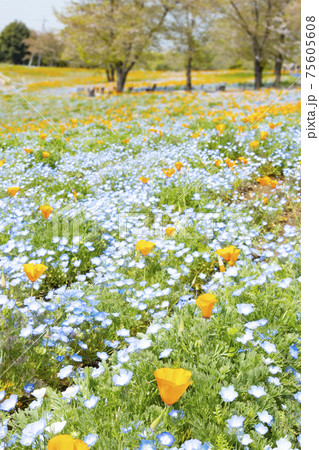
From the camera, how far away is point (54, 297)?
258 cm

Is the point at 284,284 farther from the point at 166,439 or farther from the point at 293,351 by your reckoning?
the point at 166,439

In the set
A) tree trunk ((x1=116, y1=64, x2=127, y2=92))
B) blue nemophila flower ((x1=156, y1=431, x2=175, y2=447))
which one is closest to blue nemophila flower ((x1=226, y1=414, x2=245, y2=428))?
blue nemophila flower ((x1=156, y1=431, x2=175, y2=447))

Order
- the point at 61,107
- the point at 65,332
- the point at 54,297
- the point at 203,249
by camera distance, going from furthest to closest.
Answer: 1. the point at 61,107
2. the point at 203,249
3. the point at 54,297
4. the point at 65,332

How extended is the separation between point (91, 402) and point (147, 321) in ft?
3.55

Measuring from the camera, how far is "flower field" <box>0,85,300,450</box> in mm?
1554

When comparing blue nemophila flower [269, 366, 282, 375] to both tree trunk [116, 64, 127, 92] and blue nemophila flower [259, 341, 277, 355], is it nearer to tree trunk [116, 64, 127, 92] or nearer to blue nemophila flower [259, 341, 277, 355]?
blue nemophila flower [259, 341, 277, 355]

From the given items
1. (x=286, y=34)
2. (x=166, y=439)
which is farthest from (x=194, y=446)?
(x=286, y=34)

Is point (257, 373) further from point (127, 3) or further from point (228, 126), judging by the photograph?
point (127, 3)

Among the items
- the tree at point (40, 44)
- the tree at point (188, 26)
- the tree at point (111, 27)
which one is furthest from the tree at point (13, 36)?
the tree at point (188, 26)

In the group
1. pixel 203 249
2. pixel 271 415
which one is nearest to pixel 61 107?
pixel 203 249

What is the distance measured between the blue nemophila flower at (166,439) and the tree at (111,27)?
20653 millimetres

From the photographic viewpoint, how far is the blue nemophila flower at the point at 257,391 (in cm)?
163

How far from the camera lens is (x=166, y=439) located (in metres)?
1.41

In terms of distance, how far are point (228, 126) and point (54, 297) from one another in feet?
17.7
